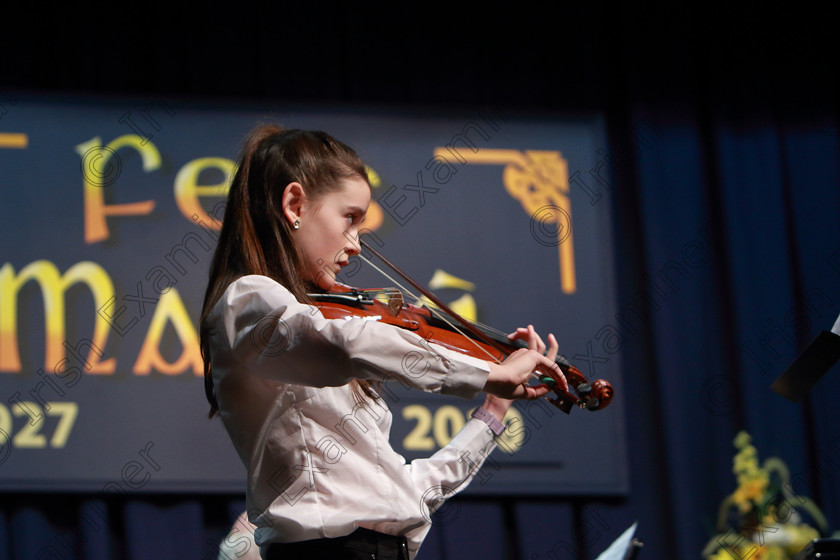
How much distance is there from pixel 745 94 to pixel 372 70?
1264 mm

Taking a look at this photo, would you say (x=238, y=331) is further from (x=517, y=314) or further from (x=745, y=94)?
(x=745, y=94)

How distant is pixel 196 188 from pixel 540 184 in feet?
3.35

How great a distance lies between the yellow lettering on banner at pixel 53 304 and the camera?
99.3 inches

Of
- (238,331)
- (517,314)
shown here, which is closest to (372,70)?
(517,314)

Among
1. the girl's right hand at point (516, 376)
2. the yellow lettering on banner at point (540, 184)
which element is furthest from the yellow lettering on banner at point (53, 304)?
the girl's right hand at point (516, 376)

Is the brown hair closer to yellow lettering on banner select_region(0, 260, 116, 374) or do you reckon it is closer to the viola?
the viola

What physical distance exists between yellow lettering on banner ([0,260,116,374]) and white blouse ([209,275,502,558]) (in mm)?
1469

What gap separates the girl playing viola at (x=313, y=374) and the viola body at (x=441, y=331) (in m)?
0.03

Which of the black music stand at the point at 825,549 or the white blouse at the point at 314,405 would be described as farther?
the black music stand at the point at 825,549

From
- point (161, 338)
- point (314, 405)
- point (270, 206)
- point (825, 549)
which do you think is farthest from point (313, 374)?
point (161, 338)

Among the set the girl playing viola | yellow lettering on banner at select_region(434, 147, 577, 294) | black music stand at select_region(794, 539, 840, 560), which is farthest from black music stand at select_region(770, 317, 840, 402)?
yellow lettering on banner at select_region(434, 147, 577, 294)

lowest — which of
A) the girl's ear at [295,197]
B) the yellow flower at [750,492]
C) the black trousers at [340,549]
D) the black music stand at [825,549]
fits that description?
the yellow flower at [750,492]

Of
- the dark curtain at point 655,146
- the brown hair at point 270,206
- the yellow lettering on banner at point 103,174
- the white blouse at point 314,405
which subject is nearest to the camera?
the white blouse at point 314,405

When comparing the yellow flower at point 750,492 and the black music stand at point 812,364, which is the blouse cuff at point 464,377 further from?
the yellow flower at point 750,492
